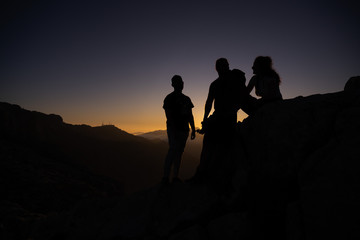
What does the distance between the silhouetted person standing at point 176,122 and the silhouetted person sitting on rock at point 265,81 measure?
1.62 metres

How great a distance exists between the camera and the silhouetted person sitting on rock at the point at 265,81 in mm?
4055

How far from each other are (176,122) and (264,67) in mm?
2343

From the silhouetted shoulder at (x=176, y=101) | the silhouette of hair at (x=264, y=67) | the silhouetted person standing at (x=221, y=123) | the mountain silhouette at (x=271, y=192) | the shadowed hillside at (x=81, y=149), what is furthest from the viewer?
the shadowed hillside at (x=81, y=149)

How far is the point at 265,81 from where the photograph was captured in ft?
13.3

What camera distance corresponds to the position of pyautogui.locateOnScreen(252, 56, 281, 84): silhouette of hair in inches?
163

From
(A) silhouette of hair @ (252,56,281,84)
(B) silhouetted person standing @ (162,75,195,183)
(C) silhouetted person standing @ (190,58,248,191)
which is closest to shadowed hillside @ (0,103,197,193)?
(B) silhouetted person standing @ (162,75,195,183)

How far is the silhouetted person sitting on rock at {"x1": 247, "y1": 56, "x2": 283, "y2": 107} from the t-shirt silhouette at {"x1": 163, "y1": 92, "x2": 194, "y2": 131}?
157 cm

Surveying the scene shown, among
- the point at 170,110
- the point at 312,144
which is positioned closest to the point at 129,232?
the point at 170,110

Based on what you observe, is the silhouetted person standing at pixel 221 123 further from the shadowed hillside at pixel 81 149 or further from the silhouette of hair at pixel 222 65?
the shadowed hillside at pixel 81 149

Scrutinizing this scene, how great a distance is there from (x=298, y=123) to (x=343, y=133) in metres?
0.60

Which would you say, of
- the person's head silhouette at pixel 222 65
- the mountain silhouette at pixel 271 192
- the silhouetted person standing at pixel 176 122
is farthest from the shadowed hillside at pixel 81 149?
the person's head silhouette at pixel 222 65

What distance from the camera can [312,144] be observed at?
2.82 m

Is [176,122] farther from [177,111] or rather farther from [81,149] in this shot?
[81,149]

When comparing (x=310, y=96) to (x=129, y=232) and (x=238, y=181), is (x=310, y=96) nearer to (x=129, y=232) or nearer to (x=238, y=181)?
(x=238, y=181)
